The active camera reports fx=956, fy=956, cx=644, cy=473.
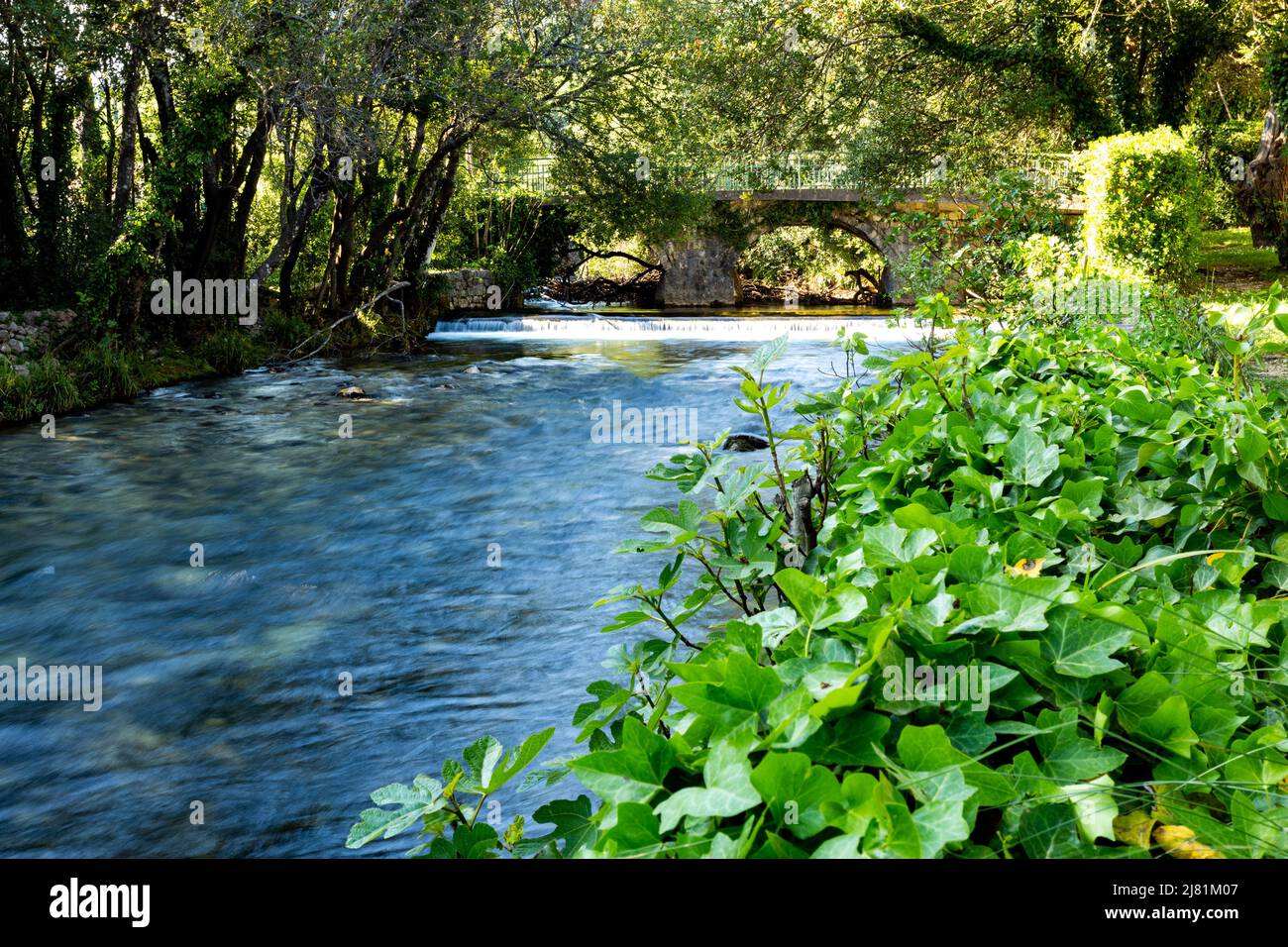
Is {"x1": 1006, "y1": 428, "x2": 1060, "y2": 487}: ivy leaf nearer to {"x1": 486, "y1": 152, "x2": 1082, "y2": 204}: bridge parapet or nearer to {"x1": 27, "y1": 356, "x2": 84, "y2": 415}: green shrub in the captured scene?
{"x1": 486, "y1": 152, "x2": 1082, "y2": 204}: bridge parapet

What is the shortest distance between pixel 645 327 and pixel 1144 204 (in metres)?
15.2

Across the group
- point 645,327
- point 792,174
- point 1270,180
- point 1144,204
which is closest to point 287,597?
point 1144,204

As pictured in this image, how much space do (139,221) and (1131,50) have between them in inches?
780

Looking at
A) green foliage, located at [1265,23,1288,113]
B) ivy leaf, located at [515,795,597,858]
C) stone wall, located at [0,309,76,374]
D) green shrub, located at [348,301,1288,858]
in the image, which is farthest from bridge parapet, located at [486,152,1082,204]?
ivy leaf, located at [515,795,597,858]

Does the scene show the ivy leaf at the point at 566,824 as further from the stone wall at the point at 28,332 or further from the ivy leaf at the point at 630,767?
the stone wall at the point at 28,332

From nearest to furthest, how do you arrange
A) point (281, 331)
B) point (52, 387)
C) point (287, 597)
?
point (287, 597) < point (52, 387) < point (281, 331)

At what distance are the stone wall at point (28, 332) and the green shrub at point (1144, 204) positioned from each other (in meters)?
14.9

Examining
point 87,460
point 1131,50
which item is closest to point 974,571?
point 87,460

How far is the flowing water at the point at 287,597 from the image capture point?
175 inches

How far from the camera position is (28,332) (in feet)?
45.3

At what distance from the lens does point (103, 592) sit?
727 cm

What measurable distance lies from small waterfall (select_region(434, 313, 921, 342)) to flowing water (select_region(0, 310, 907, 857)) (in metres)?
9.51

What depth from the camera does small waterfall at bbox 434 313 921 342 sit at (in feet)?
80.3

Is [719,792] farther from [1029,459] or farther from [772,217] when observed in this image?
[772,217]
